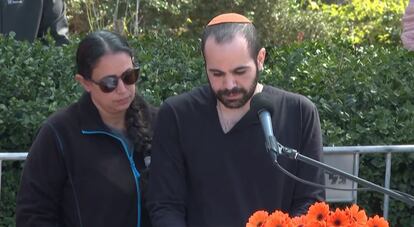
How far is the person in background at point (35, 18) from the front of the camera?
6.77 meters

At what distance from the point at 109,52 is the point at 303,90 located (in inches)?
61.7

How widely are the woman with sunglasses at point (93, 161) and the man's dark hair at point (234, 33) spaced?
424 millimetres

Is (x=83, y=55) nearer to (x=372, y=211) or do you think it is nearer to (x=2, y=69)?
(x=2, y=69)

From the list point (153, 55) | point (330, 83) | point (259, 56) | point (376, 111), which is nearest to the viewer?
point (259, 56)

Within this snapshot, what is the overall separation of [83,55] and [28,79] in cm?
117

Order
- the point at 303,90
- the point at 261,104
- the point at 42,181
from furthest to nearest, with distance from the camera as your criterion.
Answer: the point at 303,90 → the point at 42,181 → the point at 261,104

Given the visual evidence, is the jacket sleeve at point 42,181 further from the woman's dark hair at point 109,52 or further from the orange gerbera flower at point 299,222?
the orange gerbera flower at point 299,222

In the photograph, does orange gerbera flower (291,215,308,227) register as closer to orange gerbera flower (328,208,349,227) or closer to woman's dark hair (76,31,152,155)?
orange gerbera flower (328,208,349,227)

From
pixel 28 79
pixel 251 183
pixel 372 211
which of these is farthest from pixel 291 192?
pixel 28 79

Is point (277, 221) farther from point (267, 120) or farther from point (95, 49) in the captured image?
point (95, 49)

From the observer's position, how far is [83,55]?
411 cm

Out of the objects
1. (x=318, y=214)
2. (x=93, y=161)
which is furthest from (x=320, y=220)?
(x=93, y=161)

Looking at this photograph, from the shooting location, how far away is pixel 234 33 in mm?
3799

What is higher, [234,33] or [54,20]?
[234,33]
